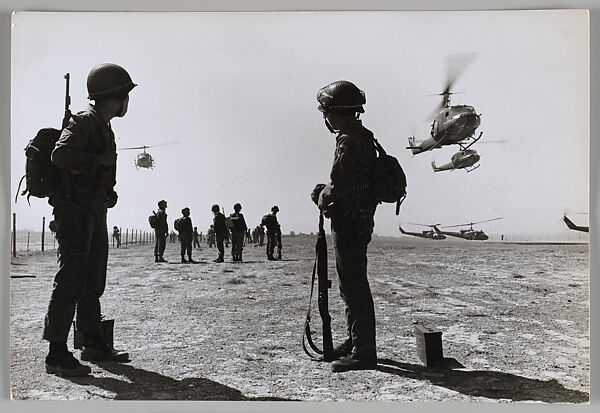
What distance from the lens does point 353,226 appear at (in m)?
4.02

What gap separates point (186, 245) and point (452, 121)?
5.78 ft

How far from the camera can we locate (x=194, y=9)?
4.42 metres

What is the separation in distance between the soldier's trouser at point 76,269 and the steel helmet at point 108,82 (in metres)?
0.67

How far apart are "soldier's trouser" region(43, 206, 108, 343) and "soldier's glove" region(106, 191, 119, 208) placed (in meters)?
0.06

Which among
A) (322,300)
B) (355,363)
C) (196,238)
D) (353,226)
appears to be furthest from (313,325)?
(196,238)

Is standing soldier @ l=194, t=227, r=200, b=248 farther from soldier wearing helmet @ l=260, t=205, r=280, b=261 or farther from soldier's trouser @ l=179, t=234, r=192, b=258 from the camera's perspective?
soldier wearing helmet @ l=260, t=205, r=280, b=261

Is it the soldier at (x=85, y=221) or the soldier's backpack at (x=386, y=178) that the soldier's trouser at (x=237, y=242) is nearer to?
the soldier at (x=85, y=221)

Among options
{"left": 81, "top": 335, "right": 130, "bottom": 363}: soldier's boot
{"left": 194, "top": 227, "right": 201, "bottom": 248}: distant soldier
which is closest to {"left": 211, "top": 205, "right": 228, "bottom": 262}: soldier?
{"left": 194, "top": 227, "right": 201, "bottom": 248}: distant soldier

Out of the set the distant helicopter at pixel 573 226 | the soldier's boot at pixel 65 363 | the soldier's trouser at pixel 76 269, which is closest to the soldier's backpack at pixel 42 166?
the soldier's trouser at pixel 76 269

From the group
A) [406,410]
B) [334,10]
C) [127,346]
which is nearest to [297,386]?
[406,410]

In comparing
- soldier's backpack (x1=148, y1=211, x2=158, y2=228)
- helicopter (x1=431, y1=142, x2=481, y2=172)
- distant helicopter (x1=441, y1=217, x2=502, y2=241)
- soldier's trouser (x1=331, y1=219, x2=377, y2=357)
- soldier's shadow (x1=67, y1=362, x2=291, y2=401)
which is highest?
helicopter (x1=431, y1=142, x2=481, y2=172)

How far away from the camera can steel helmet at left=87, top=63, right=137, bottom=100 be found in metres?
4.22

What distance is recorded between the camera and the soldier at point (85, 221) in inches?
157

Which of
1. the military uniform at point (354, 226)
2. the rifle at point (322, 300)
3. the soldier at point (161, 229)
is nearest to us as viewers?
the military uniform at point (354, 226)
